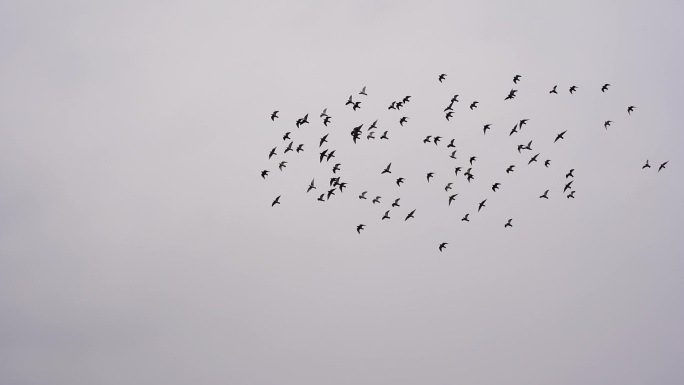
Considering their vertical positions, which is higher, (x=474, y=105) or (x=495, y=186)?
(x=474, y=105)

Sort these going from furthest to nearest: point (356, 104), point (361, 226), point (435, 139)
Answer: point (361, 226) < point (435, 139) < point (356, 104)

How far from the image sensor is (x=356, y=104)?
79.2m

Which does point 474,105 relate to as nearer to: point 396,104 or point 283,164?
point 396,104

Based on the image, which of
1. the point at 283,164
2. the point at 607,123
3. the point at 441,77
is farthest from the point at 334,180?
the point at 607,123

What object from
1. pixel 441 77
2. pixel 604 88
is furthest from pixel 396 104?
pixel 604 88

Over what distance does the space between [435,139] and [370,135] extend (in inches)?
363

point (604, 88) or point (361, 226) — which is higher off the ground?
point (604, 88)

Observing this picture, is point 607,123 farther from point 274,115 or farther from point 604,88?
point 274,115

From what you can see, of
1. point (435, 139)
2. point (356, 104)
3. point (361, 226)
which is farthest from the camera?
point (361, 226)

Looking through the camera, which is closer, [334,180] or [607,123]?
[334,180]

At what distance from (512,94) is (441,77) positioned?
8.90m

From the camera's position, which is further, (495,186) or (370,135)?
(495,186)

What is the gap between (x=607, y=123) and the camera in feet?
288

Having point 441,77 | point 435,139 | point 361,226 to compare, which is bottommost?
point 361,226
